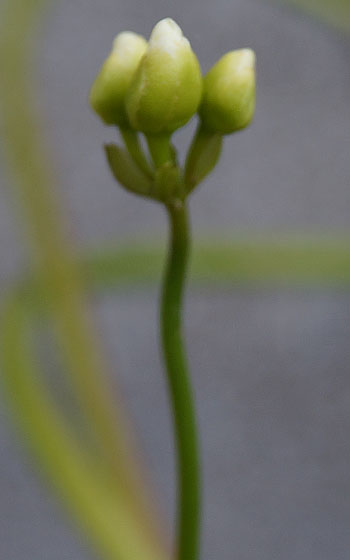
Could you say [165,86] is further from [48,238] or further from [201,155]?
[48,238]

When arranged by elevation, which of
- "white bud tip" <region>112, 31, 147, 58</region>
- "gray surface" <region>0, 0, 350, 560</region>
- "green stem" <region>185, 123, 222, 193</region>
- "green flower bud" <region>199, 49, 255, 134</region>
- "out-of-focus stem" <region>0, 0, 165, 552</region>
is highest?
"white bud tip" <region>112, 31, 147, 58</region>

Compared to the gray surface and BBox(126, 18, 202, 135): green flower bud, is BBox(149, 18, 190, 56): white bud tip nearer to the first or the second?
BBox(126, 18, 202, 135): green flower bud

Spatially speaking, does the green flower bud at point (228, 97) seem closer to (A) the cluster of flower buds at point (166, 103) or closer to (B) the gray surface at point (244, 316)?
(A) the cluster of flower buds at point (166, 103)

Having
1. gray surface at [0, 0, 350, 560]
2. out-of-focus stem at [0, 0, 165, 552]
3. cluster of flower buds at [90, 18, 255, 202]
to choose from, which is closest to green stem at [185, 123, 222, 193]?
cluster of flower buds at [90, 18, 255, 202]

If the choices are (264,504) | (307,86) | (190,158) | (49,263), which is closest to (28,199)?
(49,263)

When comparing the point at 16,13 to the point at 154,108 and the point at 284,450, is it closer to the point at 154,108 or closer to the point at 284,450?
the point at 154,108

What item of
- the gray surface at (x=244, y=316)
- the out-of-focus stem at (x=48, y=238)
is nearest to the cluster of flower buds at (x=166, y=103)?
the out-of-focus stem at (x=48, y=238)
